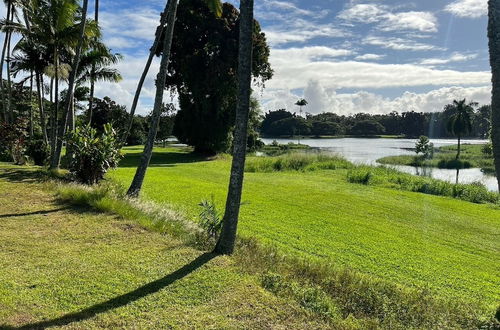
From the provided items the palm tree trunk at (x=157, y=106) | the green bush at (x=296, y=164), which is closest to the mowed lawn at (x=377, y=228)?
the palm tree trunk at (x=157, y=106)

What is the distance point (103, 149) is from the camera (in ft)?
42.1

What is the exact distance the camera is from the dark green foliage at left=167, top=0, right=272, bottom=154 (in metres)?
32.9

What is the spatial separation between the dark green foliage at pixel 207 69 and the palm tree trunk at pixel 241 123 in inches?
1028

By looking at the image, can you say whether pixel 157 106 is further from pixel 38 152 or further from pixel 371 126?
pixel 371 126

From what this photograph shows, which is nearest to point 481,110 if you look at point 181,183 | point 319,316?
point 181,183

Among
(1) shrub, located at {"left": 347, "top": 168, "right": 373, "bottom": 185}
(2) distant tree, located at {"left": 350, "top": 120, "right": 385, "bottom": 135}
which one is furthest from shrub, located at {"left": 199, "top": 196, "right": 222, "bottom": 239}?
(2) distant tree, located at {"left": 350, "top": 120, "right": 385, "bottom": 135}

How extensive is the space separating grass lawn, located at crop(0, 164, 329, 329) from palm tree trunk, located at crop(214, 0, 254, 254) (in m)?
0.50

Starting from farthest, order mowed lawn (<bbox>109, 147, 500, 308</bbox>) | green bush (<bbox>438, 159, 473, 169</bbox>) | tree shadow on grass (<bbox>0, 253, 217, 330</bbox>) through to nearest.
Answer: green bush (<bbox>438, 159, 473, 169</bbox>)
mowed lawn (<bbox>109, 147, 500, 308</bbox>)
tree shadow on grass (<bbox>0, 253, 217, 330</bbox>)

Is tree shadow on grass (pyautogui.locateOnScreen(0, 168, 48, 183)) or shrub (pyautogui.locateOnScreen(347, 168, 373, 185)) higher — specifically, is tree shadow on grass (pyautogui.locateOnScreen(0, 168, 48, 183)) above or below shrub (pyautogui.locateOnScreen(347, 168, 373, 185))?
above

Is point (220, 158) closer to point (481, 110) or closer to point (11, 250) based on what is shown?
point (11, 250)

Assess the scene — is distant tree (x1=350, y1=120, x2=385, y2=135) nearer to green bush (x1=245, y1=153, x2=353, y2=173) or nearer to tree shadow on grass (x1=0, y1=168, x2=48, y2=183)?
green bush (x1=245, y1=153, x2=353, y2=173)

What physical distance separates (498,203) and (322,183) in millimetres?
9634

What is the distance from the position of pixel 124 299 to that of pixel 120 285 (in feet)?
1.45

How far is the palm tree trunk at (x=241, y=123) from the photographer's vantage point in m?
6.87
